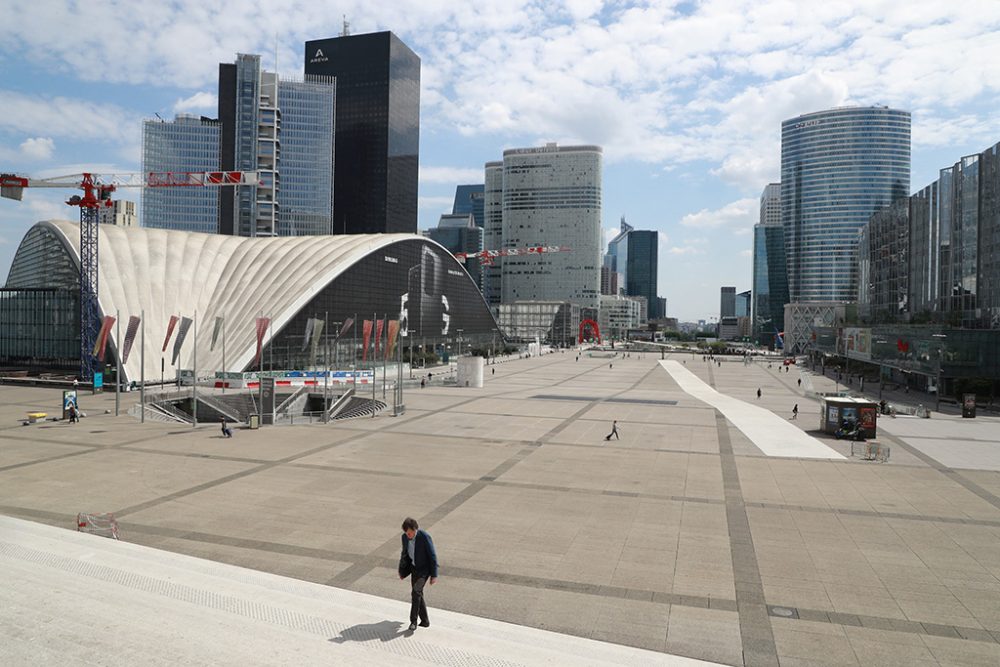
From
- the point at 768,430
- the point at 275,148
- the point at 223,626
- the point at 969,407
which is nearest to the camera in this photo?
the point at 223,626

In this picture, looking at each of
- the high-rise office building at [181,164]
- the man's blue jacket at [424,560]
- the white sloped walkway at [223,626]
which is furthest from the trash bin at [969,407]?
the high-rise office building at [181,164]

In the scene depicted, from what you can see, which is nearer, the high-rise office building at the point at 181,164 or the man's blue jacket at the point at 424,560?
the man's blue jacket at the point at 424,560

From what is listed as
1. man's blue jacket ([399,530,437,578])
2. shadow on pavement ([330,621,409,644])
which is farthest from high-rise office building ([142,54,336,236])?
man's blue jacket ([399,530,437,578])

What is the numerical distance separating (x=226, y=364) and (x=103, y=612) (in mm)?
57663

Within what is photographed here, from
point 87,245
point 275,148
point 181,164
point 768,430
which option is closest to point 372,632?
point 768,430

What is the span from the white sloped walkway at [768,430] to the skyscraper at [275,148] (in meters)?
161

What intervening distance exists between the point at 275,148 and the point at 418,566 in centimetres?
19765

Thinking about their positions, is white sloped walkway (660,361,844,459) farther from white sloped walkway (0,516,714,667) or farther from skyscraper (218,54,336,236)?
skyscraper (218,54,336,236)

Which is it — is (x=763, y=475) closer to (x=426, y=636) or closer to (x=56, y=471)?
(x=426, y=636)

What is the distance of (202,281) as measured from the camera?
7569 cm

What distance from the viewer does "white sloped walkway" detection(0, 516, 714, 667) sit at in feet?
33.3

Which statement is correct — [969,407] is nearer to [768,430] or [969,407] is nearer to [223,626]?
[768,430]

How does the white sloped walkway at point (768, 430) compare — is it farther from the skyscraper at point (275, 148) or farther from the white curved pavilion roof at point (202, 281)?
the skyscraper at point (275, 148)

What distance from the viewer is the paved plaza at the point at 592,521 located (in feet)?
39.8
